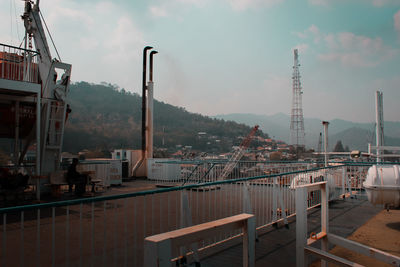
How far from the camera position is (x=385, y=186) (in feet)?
22.2

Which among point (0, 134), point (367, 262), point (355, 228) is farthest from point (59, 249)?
point (0, 134)

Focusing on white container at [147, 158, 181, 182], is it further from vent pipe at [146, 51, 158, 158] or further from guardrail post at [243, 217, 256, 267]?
guardrail post at [243, 217, 256, 267]

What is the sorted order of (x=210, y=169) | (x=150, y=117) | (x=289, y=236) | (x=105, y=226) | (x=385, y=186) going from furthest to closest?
(x=150, y=117)
(x=210, y=169)
(x=385, y=186)
(x=289, y=236)
(x=105, y=226)

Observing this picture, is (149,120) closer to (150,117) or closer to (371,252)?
(150,117)

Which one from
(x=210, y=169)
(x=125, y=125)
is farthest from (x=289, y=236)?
(x=125, y=125)

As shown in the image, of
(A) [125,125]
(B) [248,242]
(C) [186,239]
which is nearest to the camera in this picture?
(C) [186,239]

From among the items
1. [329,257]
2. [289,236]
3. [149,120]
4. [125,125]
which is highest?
[125,125]

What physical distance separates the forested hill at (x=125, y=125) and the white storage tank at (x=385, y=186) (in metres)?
82.3

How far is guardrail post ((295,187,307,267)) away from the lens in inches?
144

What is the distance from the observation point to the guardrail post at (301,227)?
3.66 metres

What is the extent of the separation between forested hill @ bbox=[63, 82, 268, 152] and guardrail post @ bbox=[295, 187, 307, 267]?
279 ft

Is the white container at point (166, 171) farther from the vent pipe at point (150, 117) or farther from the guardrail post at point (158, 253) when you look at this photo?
the guardrail post at point (158, 253)

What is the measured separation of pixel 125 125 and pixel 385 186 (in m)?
133

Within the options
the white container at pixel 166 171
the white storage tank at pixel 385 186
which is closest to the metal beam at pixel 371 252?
the white storage tank at pixel 385 186
